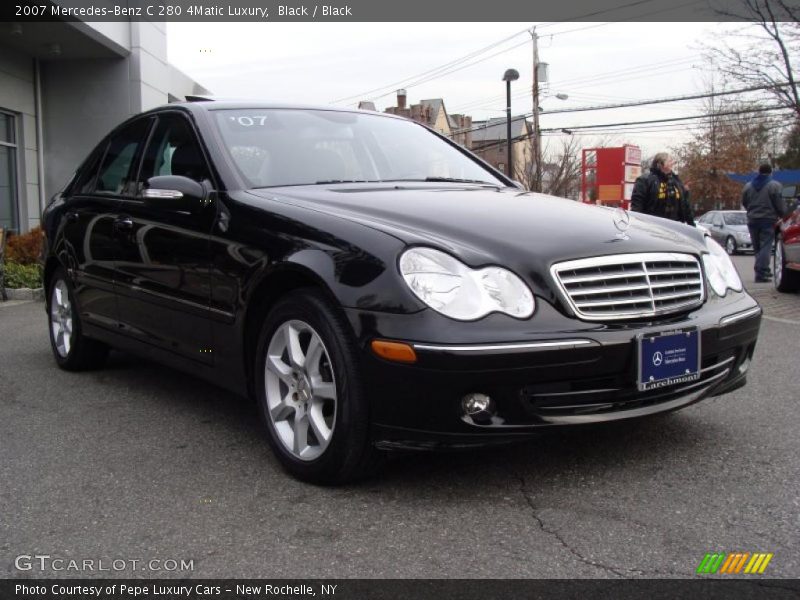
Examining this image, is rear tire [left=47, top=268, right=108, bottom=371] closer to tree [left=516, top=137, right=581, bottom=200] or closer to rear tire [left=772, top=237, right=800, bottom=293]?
rear tire [left=772, top=237, right=800, bottom=293]

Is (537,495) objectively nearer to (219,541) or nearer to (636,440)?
(636,440)

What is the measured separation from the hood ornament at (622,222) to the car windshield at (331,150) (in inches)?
36.0

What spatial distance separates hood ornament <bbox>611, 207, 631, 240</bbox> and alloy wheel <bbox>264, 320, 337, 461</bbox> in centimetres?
127

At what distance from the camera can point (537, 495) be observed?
118 inches

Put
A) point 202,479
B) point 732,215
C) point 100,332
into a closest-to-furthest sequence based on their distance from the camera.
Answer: point 202,479 → point 100,332 → point 732,215

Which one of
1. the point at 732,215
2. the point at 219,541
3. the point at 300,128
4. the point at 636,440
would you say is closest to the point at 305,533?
the point at 219,541

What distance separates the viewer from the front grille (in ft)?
9.55

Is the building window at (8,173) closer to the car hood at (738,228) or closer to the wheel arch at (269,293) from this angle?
the wheel arch at (269,293)

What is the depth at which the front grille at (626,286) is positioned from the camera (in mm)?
2910

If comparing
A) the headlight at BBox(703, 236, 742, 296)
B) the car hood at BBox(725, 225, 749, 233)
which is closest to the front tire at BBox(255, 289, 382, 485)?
the headlight at BBox(703, 236, 742, 296)

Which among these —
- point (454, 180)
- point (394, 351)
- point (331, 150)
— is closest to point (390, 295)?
point (394, 351)

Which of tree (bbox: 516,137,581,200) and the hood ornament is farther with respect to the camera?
tree (bbox: 516,137,581,200)

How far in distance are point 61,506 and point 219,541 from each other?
75cm

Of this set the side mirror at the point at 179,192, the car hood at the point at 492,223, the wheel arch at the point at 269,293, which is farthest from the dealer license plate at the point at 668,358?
the side mirror at the point at 179,192
